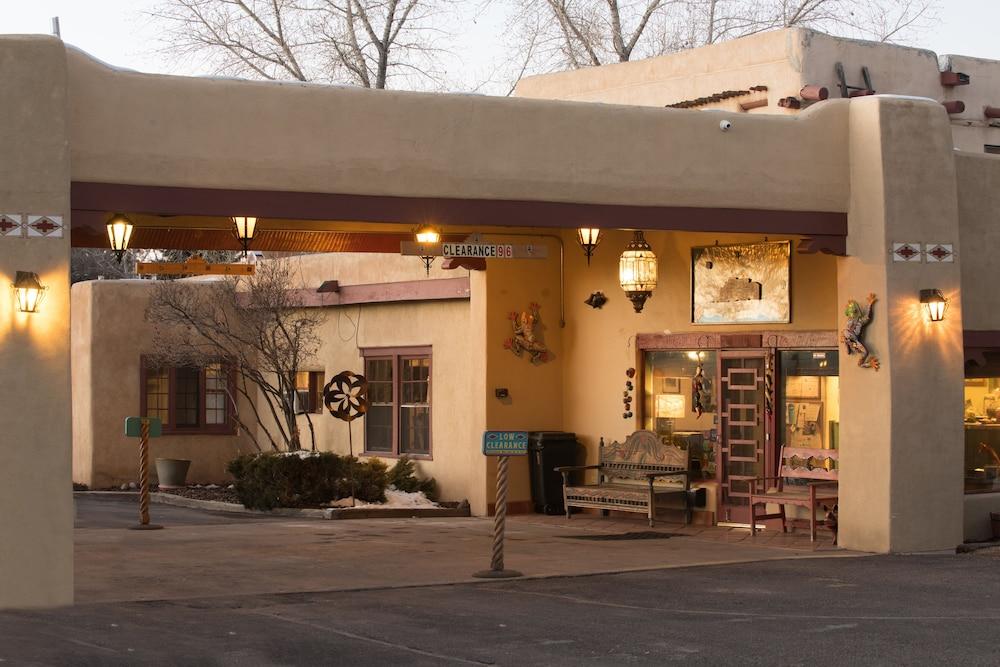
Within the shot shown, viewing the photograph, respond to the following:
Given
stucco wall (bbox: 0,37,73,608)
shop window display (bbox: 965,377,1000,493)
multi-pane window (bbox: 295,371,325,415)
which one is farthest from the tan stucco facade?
stucco wall (bbox: 0,37,73,608)

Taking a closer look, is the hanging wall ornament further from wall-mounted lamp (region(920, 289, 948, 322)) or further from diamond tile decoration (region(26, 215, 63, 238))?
diamond tile decoration (region(26, 215, 63, 238))

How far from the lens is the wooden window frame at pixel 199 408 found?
2573 centimetres

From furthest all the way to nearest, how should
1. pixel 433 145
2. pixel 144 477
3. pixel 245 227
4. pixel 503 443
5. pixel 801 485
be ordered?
pixel 144 477 → pixel 801 485 → pixel 433 145 → pixel 245 227 → pixel 503 443

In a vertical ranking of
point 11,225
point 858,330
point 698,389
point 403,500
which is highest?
point 11,225

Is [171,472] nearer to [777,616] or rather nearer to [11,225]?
[11,225]

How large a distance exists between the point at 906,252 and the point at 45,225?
8470mm

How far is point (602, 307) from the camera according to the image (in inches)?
767

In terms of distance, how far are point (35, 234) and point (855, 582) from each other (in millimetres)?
7491

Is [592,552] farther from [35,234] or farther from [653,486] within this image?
[35,234]

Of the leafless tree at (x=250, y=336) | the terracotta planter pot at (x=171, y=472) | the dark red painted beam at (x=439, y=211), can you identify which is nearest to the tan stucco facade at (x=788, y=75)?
the dark red painted beam at (x=439, y=211)

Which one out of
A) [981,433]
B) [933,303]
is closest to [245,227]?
[933,303]

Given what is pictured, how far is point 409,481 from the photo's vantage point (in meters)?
21.0

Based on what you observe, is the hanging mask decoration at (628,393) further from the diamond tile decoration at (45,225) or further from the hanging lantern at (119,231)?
the diamond tile decoration at (45,225)

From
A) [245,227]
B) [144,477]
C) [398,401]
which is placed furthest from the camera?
[398,401]
